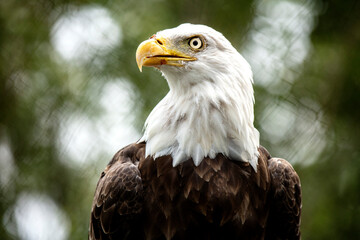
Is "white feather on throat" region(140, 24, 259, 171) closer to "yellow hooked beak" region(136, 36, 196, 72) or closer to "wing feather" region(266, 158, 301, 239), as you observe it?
"yellow hooked beak" region(136, 36, 196, 72)

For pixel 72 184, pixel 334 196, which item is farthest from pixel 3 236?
pixel 334 196

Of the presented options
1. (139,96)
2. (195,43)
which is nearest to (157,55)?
(195,43)

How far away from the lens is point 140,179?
8.31 feet

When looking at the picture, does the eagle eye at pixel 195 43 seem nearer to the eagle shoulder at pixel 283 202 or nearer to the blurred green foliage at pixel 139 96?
the eagle shoulder at pixel 283 202

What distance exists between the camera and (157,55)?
253 cm

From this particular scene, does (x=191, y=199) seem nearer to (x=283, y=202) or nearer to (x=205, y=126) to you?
(x=205, y=126)

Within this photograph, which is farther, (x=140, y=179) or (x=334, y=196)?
(x=334, y=196)

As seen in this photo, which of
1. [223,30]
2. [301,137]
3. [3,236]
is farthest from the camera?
[3,236]

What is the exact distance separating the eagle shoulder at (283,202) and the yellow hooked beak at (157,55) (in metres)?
0.79

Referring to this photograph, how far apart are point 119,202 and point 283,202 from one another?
0.90 metres

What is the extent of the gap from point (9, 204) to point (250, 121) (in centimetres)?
332

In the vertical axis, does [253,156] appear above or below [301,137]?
above

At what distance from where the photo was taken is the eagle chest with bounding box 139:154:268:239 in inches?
95.0

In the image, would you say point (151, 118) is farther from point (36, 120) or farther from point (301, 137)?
point (36, 120)
